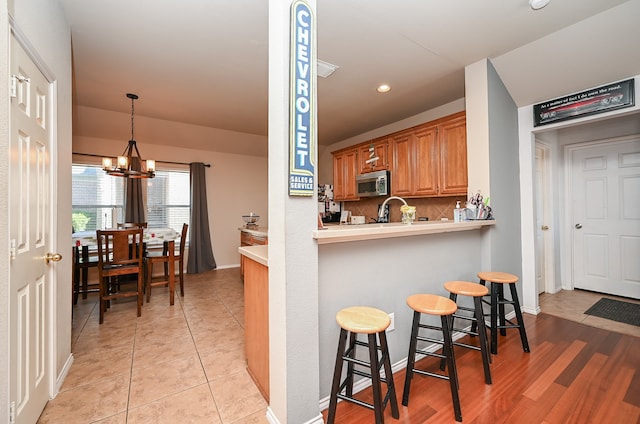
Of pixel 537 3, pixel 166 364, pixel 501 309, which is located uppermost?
pixel 537 3

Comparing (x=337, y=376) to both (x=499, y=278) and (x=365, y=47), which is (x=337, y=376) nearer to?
(x=499, y=278)

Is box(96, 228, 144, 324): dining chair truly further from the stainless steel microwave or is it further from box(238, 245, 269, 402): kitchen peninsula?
the stainless steel microwave

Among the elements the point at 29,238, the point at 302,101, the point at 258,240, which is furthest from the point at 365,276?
the point at 258,240

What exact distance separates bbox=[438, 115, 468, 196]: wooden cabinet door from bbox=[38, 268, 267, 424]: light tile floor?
2.98 meters

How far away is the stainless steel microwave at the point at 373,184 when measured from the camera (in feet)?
13.5

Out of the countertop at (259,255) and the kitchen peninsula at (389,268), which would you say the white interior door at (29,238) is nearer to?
the countertop at (259,255)

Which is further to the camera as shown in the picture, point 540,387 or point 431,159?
point 431,159

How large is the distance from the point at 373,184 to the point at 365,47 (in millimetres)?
2221

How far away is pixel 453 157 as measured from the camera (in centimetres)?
327

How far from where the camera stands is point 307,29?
1.36 metres

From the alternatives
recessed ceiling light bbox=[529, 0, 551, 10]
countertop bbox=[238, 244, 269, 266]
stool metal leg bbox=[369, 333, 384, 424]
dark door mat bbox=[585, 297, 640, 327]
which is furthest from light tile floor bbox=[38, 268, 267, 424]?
dark door mat bbox=[585, 297, 640, 327]

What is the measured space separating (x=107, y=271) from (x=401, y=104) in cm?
434

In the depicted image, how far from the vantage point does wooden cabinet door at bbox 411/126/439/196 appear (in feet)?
11.4

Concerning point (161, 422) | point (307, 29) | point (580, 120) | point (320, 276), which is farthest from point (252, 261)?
point (580, 120)
